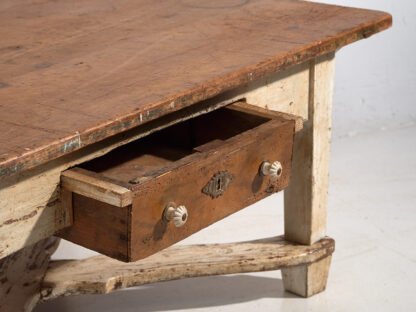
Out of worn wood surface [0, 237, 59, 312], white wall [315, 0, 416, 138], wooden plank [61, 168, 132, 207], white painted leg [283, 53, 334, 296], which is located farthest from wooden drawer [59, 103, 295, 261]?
white wall [315, 0, 416, 138]

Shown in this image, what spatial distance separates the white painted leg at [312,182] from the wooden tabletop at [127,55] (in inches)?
5.6

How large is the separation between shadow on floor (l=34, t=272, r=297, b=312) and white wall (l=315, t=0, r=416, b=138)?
114 cm

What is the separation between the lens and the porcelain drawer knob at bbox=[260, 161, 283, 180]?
1.48m

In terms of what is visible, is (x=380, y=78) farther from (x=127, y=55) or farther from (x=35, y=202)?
(x=35, y=202)

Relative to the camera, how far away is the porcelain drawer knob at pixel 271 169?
1.48m

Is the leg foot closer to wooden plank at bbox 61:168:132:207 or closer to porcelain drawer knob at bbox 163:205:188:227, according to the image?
porcelain drawer knob at bbox 163:205:188:227

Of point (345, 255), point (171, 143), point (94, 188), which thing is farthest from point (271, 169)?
point (345, 255)

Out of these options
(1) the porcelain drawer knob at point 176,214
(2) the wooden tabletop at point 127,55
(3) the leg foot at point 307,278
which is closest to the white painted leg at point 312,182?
(3) the leg foot at point 307,278

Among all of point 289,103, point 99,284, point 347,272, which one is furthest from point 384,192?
point 99,284

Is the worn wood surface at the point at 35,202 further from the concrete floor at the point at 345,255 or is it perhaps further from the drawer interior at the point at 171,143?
the concrete floor at the point at 345,255

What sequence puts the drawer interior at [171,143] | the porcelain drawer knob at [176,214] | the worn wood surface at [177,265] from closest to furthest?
the porcelain drawer knob at [176,214] → the drawer interior at [171,143] → the worn wood surface at [177,265]

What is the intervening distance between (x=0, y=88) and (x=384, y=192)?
1.54 metres

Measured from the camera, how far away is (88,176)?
126cm

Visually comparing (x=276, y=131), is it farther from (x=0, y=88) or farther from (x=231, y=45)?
(x=0, y=88)
